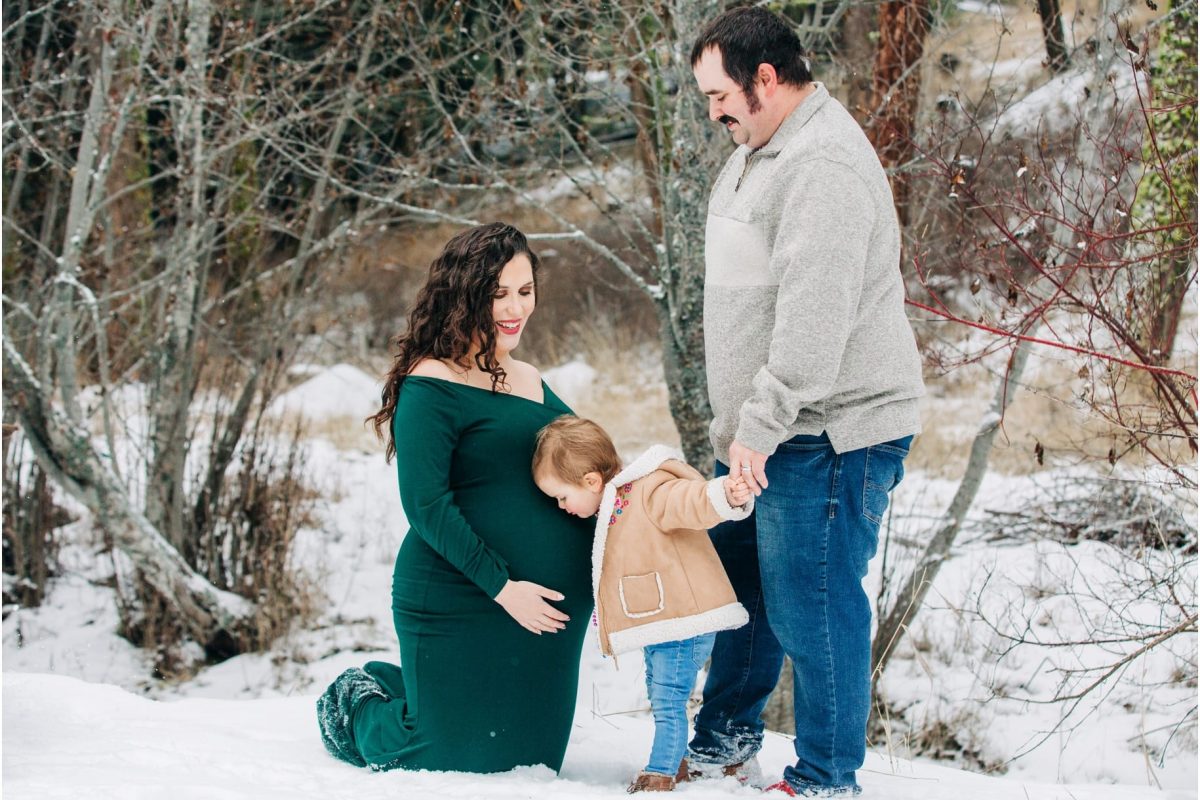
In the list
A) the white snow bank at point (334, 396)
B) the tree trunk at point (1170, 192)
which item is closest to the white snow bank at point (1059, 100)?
the tree trunk at point (1170, 192)

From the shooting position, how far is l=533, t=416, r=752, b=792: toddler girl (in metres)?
2.71

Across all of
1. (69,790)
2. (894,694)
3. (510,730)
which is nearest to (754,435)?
(510,730)

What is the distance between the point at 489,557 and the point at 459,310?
61 centimetres

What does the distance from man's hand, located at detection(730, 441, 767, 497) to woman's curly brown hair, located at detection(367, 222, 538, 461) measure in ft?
2.25

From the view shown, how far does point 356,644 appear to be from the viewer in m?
5.95

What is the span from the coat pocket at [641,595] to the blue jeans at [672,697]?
10 cm

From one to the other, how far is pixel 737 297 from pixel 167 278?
3734 millimetres

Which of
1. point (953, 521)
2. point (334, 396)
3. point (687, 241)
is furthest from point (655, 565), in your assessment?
point (334, 396)

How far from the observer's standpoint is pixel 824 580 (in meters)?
2.61

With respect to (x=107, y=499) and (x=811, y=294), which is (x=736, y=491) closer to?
(x=811, y=294)

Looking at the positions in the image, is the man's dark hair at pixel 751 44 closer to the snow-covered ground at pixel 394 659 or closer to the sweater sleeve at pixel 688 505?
the sweater sleeve at pixel 688 505

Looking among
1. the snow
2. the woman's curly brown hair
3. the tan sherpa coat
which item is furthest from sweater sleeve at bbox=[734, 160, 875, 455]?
the snow

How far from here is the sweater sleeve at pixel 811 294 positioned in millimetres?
2424

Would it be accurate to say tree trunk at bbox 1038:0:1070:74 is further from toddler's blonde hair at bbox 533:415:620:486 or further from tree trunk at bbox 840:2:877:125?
toddler's blonde hair at bbox 533:415:620:486
